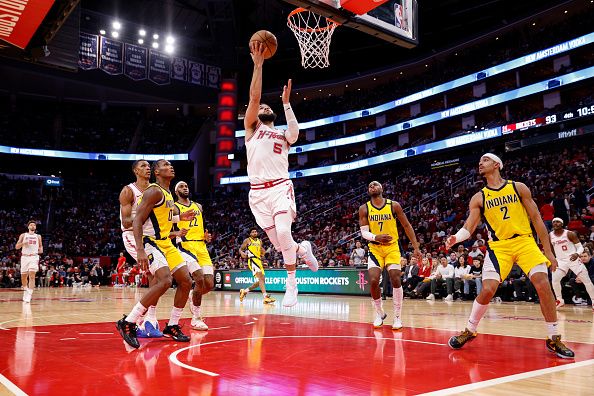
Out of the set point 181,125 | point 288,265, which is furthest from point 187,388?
point 181,125

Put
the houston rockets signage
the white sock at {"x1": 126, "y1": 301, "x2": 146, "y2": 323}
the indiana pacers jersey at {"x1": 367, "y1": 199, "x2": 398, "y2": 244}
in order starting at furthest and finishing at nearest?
the houston rockets signage
the indiana pacers jersey at {"x1": 367, "y1": 199, "x2": 398, "y2": 244}
the white sock at {"x1": 126, "y1": 301, "x2": 146, "y2": 323}

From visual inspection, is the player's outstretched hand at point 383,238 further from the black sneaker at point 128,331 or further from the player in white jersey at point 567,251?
the player in white jersey at point 567,251

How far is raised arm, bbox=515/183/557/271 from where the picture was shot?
5.57m

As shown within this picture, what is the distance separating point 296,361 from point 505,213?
9.80 feet

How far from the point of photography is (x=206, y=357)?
5312 millimetres

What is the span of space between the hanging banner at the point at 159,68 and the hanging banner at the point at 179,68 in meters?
0.45

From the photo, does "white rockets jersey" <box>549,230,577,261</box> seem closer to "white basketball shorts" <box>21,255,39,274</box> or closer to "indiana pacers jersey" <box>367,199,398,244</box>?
"indiana pacers jersey" <box>367,199,398,244</box>

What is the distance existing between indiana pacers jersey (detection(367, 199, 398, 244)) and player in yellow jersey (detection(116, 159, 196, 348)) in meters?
3.24

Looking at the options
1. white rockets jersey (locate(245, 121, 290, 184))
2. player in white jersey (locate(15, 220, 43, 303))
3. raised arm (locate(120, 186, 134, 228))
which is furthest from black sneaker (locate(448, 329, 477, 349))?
player in white jersey (locate(15, 220, 43, 303))

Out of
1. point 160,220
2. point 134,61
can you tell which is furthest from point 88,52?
point 160,220

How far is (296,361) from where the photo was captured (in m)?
5.08

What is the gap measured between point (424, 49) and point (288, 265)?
32.2 meters

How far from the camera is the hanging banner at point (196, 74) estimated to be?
36881 mm

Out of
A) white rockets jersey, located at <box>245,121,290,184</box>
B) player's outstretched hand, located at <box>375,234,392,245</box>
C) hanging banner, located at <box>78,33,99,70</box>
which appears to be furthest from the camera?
hanging banner, located at <box>78,33,99,70</box>
